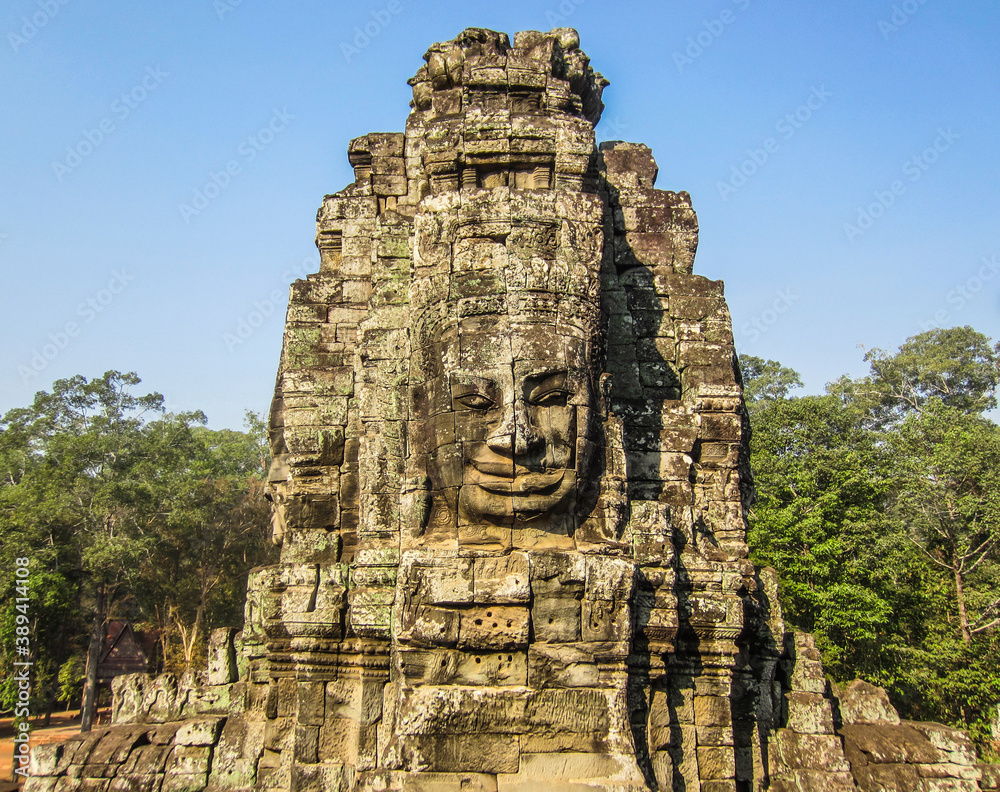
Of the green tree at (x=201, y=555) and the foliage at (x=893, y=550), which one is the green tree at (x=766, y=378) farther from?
the green tree at (x=201, y=555)

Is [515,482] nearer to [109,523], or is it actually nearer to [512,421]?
[512,421]

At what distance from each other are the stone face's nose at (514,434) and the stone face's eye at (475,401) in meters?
0.13

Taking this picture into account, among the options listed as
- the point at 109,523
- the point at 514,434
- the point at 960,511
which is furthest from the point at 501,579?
the point at 109,523

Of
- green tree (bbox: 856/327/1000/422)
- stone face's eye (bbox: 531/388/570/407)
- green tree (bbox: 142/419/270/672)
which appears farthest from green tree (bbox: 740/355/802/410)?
stone face's eye (bbox: 531/388/570/407)

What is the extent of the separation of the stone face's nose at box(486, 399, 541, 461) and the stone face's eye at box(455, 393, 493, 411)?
13 centimetres

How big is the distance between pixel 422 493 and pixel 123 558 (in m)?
23.0

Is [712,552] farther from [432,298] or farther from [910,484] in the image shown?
[910,484]

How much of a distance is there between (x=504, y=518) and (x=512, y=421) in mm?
641

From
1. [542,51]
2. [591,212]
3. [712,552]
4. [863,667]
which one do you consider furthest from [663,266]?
[863,667]

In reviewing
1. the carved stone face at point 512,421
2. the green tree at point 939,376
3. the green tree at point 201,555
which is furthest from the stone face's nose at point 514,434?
the green tree at point 939,376

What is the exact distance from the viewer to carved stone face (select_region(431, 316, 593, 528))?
5.32m

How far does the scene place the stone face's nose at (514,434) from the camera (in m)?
5.25

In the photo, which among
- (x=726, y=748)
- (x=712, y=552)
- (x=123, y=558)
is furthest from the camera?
(x=123, y=558)

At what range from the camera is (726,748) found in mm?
5902
